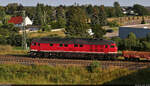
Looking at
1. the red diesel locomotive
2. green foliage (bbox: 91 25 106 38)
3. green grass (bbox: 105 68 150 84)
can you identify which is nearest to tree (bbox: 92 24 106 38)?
green foliage (bbox: 91 25 106 38)

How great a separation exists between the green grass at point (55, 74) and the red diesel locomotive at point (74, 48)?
19.2ft

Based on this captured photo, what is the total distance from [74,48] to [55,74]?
8057 mm

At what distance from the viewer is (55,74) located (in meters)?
30.5

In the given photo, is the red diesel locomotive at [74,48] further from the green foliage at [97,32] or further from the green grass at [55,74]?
the green foliage at [97,32]

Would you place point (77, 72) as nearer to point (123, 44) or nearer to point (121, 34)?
point (123, 44)

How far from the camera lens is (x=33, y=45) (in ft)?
126

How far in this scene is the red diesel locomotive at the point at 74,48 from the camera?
36.5 m

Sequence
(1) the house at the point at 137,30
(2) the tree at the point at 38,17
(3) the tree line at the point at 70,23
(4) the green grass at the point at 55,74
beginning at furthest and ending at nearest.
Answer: (2) the tree at the point at 38,17 < (1) the house at the point at 137,30 < (3) the tree line at the point at 70,23 < (4) the green grass at the point at 55,74

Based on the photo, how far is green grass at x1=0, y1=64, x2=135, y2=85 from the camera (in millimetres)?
28312

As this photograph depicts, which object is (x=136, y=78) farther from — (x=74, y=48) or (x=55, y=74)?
(x=74, y=48)

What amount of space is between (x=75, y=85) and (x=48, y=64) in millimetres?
8062

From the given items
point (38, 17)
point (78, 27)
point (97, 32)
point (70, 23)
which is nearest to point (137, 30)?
point (97, 32)

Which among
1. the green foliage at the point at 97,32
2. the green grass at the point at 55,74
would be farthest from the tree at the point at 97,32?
the green grass at the point at 55,74

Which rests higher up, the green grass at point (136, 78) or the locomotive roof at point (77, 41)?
the locomotive roof at point (77, 41)
